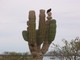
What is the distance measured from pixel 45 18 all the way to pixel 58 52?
36.4ft

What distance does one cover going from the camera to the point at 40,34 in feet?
71.9

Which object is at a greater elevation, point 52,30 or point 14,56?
point 52,30

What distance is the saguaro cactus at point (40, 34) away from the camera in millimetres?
21453

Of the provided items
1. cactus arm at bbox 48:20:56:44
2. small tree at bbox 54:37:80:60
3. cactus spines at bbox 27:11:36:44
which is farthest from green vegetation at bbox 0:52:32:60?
cactus spines at bbox 27:11:36:44

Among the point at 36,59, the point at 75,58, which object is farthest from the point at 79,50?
the point at 36,59

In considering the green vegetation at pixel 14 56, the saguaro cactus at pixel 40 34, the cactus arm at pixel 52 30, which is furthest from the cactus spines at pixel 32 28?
the green vegetation at pixel 14 56

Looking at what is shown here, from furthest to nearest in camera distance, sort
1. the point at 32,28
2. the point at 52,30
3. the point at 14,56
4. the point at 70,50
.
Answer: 1. the point at 14,56
2. the point at 70,50
3. the point at 52,30
4. the point at 32,28

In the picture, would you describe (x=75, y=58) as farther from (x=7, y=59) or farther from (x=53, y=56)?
(x=7, y=59)

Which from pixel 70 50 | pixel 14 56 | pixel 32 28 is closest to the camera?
pixel 32 28

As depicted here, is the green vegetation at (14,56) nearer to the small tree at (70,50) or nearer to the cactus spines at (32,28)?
the small tree at (70,50)

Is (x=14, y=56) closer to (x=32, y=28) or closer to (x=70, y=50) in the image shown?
(x=70, y=50)

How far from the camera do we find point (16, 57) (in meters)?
47.1

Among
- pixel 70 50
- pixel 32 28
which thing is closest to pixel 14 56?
pixel 70 50

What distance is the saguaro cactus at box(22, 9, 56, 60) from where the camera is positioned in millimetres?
21453
